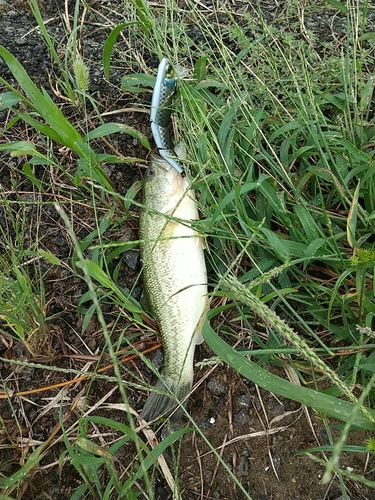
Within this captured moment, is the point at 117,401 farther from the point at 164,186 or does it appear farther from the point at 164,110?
the point at 164,110

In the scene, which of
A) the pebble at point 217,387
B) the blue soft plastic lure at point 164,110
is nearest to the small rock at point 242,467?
the pebble at point 217,387

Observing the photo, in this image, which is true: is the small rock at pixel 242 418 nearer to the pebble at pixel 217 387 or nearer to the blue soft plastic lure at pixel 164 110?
the pebble at pixel 217 387

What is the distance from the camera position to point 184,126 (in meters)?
2.33

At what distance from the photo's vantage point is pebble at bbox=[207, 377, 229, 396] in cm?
218

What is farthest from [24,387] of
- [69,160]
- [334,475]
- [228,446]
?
[334,475]

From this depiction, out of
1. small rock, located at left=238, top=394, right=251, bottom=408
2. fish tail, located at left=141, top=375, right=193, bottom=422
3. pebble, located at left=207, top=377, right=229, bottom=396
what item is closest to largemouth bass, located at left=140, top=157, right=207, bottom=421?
fish tail, located at left=141, top=375, right=193, bottom=422

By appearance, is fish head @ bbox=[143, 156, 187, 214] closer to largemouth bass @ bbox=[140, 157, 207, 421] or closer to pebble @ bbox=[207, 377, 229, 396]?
largemouth bass @ bbox=[140, 157, 207, 421]

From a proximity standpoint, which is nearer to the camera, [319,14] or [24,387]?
[24,387]

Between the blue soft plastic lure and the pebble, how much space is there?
39.9 inches

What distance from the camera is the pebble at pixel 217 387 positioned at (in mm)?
2180

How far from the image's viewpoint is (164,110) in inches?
91.5

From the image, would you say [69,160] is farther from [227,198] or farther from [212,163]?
[227,198]

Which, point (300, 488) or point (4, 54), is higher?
point (4, 54)

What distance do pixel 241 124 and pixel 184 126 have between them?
27 cm
